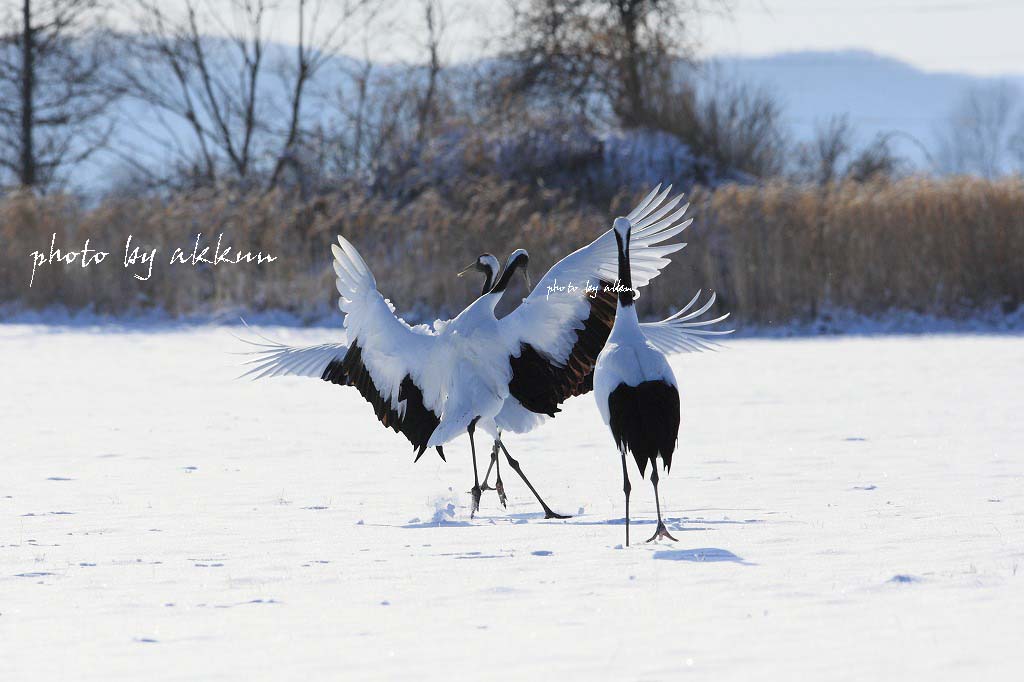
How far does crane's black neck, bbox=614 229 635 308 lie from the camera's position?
616 cm

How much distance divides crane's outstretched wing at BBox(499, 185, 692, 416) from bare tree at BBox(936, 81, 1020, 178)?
87740mm

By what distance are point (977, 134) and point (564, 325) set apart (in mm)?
97426

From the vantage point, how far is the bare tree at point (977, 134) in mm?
93500

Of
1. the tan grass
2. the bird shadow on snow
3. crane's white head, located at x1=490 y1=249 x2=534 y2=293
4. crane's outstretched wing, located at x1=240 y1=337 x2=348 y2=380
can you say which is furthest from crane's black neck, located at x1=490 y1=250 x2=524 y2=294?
the tan grass

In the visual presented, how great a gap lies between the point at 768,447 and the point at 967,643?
5.11 metres

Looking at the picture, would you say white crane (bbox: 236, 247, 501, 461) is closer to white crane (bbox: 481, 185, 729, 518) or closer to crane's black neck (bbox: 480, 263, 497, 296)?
crane's black neck (bbox: 480, 263, 497, 296)

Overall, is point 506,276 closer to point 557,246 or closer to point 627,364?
point 627,364

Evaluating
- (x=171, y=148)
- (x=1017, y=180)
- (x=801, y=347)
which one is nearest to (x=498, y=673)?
(x=801, y=347)

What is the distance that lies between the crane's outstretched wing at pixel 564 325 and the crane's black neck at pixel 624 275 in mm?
453

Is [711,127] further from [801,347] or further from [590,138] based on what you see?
[801,347]

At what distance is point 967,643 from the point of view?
3994 mm

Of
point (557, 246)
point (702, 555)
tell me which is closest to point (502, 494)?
point (702, 555)

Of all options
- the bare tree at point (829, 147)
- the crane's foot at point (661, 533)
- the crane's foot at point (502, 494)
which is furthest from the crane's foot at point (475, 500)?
the bare tree at point (829, 147)

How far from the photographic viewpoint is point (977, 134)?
9744 centimetres
